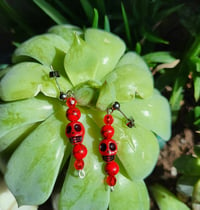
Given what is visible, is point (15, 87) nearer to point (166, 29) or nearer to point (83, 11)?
point (83, 11)

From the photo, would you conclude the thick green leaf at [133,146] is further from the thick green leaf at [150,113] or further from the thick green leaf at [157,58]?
the thick green leaf at [157,58]

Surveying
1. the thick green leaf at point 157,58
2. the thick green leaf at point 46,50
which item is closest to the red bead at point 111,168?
the thick green leaf at point 46,50

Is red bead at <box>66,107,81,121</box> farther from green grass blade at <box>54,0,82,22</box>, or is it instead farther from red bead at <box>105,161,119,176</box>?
green grass blade at <box>54,0,82,22</box>

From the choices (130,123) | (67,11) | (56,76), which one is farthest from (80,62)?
(67,11)

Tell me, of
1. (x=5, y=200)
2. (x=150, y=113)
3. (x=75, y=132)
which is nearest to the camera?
(x=75, y=132)

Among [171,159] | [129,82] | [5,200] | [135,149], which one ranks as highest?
[129,82]

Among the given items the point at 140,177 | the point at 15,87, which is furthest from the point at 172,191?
the point at 15,87

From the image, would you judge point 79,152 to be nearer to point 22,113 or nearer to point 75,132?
point 75,132
